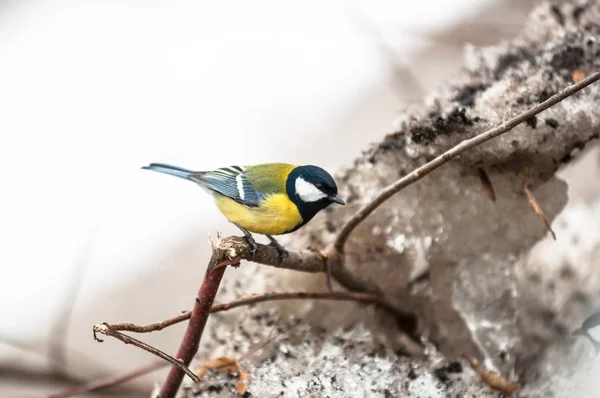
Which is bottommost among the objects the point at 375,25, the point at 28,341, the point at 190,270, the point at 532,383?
the point at 532,383

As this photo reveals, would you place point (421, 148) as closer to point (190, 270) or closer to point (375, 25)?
Answer: point (375, 25)

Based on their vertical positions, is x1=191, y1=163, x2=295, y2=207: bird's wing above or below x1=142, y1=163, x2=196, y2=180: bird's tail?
below

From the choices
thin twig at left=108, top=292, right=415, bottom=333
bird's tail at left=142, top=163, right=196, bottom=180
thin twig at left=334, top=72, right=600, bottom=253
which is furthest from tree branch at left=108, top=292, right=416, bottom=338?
bird's tail at left=142, top=163, right=196, bottom=180

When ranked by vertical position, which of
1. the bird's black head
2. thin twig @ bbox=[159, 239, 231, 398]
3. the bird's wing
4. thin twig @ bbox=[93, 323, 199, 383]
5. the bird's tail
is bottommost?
thin twig @ bbox=[93, 323, 199, 383]

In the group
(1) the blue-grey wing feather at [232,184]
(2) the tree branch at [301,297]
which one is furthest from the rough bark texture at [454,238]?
(1) the blue-grey wing feather at [232,184]

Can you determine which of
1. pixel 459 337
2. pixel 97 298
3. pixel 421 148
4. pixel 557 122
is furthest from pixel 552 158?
pixel 97 298

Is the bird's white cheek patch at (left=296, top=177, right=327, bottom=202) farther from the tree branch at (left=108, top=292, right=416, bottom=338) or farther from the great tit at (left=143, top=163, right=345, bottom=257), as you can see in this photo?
the tree branch at (left=108, top=292, right=416, bottom=338)

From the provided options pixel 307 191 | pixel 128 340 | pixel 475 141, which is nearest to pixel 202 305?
pixel 128 340

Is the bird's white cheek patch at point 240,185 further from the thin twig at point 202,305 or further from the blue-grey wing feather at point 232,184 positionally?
the thin twig at point 202,305
